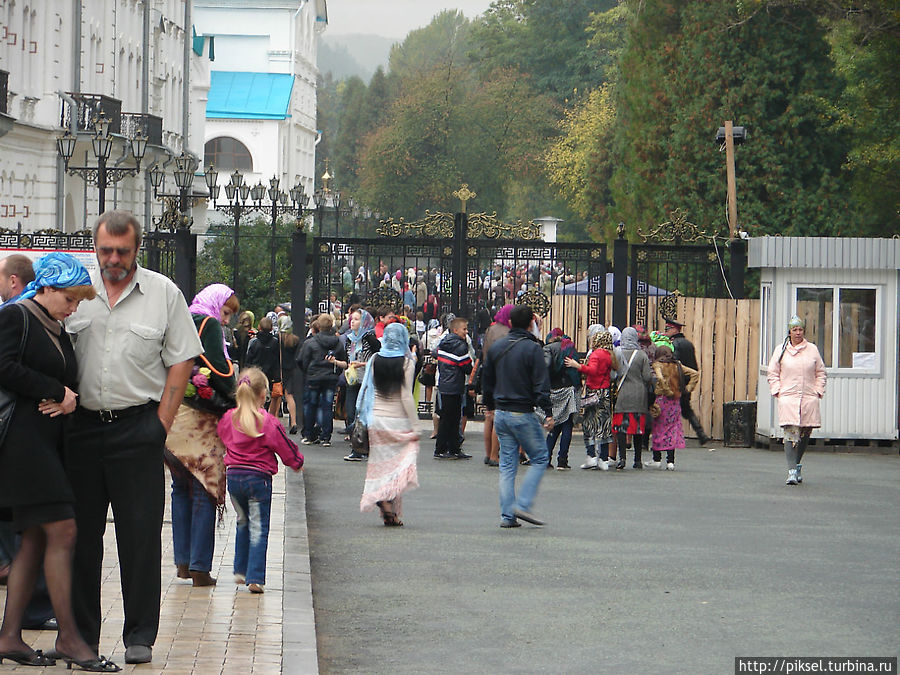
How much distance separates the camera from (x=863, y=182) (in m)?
40.9

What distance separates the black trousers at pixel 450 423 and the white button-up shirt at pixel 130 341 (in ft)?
40.3

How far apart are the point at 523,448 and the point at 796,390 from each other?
482cm

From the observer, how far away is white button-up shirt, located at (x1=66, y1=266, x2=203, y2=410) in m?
7.44

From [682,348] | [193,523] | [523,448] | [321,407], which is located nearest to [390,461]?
[523,448]

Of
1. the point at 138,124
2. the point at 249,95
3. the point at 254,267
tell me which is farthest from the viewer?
the point at 249,95

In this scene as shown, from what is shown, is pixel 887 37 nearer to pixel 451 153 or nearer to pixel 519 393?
pixel 519 393

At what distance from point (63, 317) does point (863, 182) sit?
1406 inches

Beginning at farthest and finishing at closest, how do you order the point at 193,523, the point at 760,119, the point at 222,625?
the point at 760,119 → the point at 193,523 → the point at 222,625

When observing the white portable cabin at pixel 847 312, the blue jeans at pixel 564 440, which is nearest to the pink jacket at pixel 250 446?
the blue jeans at pixel 564 440

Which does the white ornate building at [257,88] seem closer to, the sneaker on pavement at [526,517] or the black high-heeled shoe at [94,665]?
the sneaker on pavement at [526,517]

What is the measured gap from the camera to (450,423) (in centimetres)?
1995

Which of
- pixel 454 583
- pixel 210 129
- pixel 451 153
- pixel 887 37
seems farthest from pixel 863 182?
pixel 210 129

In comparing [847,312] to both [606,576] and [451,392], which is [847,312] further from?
[606,576]

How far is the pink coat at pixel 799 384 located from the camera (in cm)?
1739
